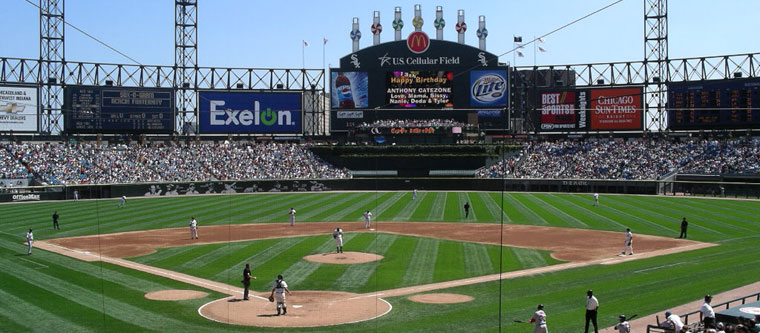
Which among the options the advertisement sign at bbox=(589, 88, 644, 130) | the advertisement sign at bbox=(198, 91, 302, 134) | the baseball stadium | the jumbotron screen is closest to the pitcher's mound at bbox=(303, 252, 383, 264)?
the baseball stadium

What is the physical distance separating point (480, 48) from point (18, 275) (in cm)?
6839

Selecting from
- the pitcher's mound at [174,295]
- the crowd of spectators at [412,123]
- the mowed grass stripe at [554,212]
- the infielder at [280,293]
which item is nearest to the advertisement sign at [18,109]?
the crowd of spectators at [412,123]

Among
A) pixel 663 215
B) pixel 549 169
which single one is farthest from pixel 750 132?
pixel 663 215

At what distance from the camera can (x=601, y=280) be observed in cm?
2569

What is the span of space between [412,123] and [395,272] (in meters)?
59.4

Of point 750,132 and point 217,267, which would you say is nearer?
point 217,267

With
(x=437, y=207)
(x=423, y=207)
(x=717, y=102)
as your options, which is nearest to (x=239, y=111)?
(x=423, y=207)

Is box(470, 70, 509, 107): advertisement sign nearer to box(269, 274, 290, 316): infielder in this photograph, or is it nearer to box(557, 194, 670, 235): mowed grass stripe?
box(557, 194, 670, 235): mowed grass stripe

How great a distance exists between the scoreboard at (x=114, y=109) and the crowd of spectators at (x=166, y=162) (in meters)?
2.99

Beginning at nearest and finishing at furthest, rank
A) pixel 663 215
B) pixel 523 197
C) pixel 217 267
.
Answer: pixel 217 267 → pixel 663 215 → pixel 523 197

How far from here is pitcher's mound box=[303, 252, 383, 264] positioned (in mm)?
30234

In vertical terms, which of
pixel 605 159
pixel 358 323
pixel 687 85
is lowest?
pixel 358 323

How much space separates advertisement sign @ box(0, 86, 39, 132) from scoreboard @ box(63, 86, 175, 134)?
366cm

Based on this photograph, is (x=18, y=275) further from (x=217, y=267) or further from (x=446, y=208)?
(x=446, y=208)
